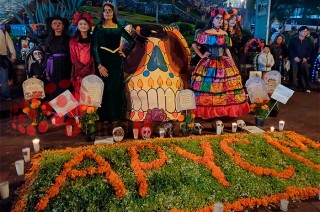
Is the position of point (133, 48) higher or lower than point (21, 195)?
higher

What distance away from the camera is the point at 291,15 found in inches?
755

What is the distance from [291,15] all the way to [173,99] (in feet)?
51.6

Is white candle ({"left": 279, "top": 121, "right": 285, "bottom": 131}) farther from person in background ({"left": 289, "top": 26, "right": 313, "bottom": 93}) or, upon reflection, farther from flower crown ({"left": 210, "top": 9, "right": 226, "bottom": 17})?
person in background ({"left": 289, "top": 26, "right": 313, "bottom": 93})

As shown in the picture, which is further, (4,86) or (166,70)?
(4,86)

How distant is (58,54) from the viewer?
21.6 feet

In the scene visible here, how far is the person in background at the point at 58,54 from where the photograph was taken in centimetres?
650

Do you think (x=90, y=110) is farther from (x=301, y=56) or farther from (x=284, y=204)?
(x=301, y=56)

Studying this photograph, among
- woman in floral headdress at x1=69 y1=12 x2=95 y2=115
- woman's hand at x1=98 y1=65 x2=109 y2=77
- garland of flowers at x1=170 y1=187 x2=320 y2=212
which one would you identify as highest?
woman in floral headdress at x1=69 y1=12 x2=95 y2=115

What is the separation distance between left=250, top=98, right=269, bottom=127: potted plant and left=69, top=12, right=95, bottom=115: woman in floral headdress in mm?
3419

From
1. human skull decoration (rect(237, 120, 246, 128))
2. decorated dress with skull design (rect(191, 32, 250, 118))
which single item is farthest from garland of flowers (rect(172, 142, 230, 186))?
decorated dress with skull design (rect(191, 32, 250, 118))

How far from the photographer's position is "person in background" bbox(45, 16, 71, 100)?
650 centimetres

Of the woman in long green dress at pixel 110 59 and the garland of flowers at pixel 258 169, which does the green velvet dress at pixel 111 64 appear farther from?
the garland of flowers at pixel 258 169

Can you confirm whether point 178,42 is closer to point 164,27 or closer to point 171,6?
point 164,27

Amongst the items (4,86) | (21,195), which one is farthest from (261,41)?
(21,195)
